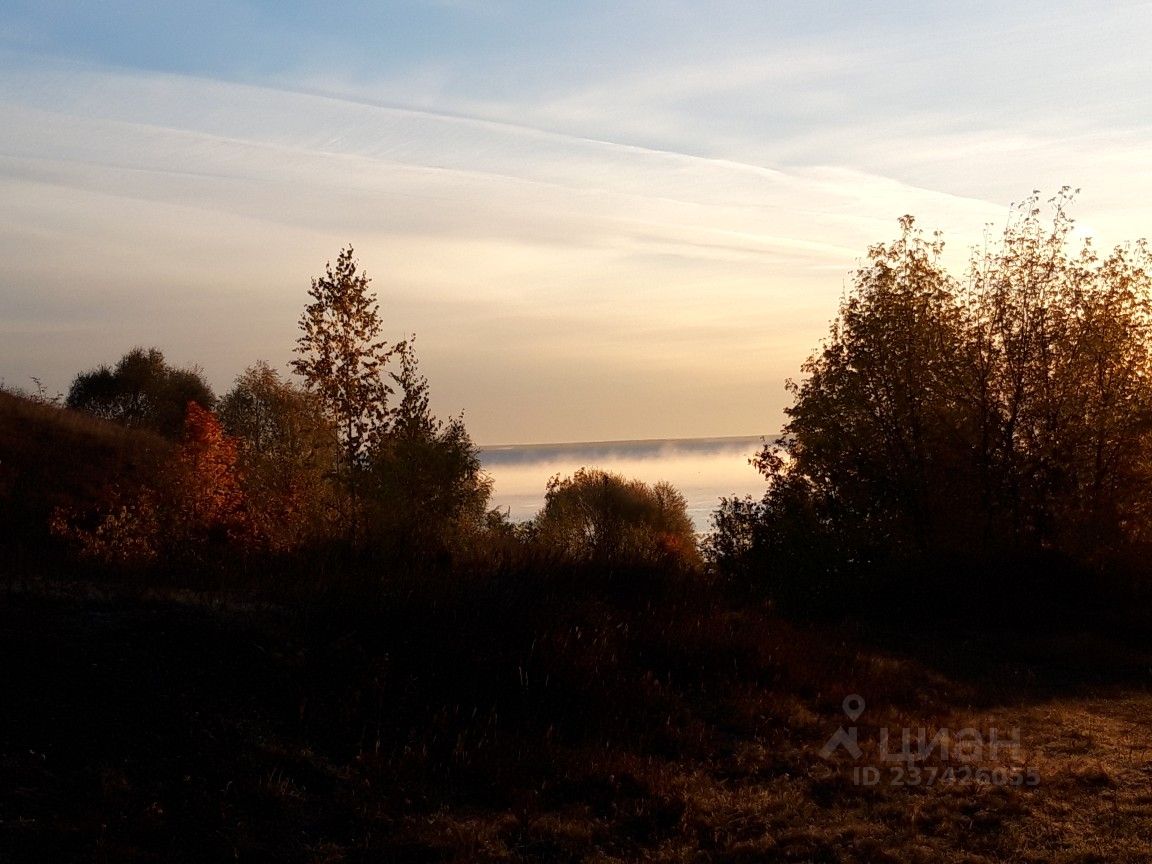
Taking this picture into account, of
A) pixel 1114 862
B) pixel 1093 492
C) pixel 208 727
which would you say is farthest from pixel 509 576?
pixel 1093 492

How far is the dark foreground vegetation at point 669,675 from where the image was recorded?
762 cm

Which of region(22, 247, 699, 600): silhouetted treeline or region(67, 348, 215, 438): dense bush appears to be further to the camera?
region(67, 348, 215, 438): dense bush

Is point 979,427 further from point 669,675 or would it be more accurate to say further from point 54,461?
point 54,461

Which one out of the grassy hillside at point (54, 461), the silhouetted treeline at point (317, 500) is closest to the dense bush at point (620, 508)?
the silhouetted treeline at point (317, 500)

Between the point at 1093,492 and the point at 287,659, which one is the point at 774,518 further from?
the point at 287,659

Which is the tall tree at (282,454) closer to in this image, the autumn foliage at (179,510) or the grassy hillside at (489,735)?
the autumn foliage at (179,510)

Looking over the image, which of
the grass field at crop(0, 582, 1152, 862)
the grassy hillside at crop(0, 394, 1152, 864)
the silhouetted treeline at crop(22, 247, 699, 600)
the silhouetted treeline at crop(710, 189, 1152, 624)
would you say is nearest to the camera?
the grass field at crop(0, 582, 1152, 862)

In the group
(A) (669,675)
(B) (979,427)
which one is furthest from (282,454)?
(A) (669,675)

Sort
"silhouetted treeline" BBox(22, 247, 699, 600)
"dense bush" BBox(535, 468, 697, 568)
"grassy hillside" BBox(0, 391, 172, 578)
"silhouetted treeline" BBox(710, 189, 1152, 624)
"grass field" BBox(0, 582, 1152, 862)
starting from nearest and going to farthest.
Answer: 1. "grass field" BBox(0, 582, 1152, 862)
2. "silhouetted treeline" BBox(22, 247, 699, 600)
3. "silhouetted treeline" BBox(710, 189, 1152, 624)
4. "grassy hillside" BBox(0, 391, 172, 578)
5. "dense bush" BBox(535, 468, 697, 568)

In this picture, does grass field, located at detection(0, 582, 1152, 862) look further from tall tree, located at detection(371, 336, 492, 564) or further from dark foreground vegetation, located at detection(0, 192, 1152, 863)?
tall tree, located at detection(371, 336, 492, 564)

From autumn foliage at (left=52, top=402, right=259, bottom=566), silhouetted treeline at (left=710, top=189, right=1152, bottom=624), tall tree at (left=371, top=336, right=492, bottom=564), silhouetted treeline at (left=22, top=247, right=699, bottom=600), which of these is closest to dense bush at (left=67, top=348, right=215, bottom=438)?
silhouetted treeline at (left=22, top=247, right=699, bottom=600)

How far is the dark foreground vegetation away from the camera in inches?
300

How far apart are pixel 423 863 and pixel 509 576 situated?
6.69m

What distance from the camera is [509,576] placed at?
1362cm
